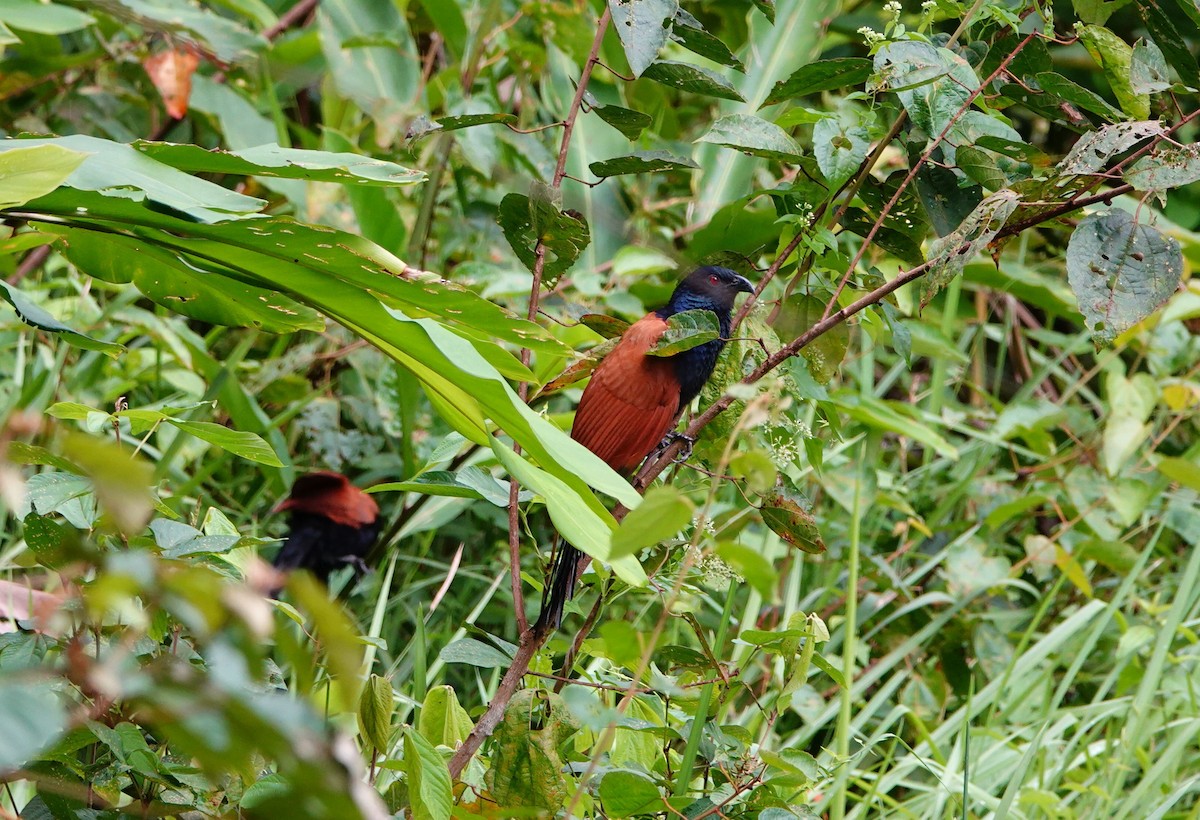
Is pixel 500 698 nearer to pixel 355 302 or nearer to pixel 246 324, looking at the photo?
pixel 355 302

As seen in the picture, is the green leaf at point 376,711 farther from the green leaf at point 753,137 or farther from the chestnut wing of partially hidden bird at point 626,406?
the chestnut wing of partially hidden bird at point 626,406

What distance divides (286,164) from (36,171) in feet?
0.98

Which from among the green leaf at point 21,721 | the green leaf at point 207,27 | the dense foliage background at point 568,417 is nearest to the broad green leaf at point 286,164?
the dense foliage background at point 568,417

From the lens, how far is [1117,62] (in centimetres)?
126

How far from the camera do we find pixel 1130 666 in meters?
2.39

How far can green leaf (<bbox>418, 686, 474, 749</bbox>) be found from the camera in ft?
4.18

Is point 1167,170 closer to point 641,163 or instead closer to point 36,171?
point 641,163

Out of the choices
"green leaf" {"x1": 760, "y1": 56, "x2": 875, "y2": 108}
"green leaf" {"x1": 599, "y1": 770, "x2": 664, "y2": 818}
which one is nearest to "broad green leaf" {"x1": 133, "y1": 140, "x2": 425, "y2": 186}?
"green leaf" {"x1": 760, "y1": 56, "x2": 875, "y2": 108}

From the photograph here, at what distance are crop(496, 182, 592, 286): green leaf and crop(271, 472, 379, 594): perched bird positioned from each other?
4.55 ft

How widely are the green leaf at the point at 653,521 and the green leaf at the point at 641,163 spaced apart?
69cm

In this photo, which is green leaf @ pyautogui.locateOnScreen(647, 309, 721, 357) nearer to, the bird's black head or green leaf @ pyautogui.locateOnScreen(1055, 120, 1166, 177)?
green leaf @ pyautogui.locateOnScreen(1055, 120, 1166, 177)

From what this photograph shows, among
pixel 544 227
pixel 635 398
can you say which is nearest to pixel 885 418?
pixel 635 398

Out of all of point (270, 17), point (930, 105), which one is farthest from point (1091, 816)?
point (270, 17)

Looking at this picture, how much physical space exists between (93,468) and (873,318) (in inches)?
48.4
